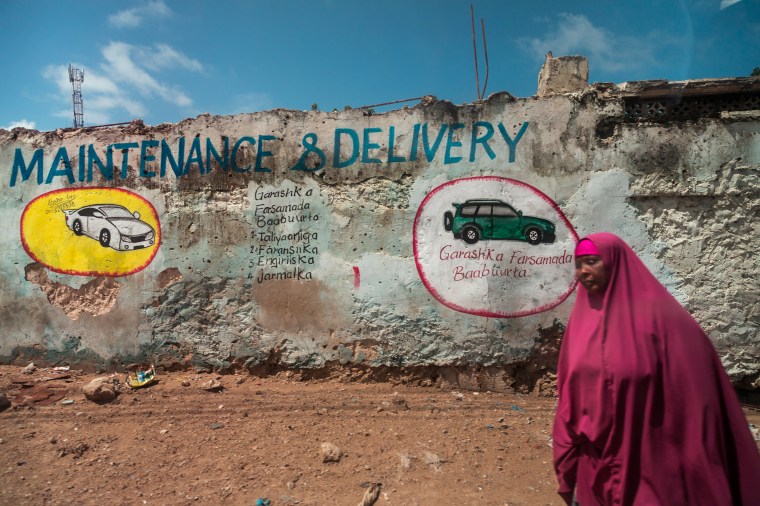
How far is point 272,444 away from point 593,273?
2411 mm

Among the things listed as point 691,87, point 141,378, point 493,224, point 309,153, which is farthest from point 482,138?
point 141,378

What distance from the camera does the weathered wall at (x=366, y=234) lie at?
145 inches

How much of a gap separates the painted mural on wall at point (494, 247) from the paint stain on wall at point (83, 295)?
9.59 feet

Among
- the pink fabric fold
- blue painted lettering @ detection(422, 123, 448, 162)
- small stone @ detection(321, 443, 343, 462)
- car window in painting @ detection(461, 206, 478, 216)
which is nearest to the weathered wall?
blue painted lettering @ detection(422, 123, 448, 162)

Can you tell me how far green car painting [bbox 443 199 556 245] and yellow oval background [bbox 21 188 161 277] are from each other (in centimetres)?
274

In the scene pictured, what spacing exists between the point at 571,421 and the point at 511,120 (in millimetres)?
2725

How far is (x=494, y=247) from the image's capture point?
3863 mm

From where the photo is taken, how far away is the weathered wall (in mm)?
3680

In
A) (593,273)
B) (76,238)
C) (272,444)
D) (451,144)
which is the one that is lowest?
(272,444)

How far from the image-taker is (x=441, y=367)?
3.98m

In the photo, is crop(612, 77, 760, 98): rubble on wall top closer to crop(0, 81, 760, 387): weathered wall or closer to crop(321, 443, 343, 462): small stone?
crop(0, 81, 760, 387): weathered wall

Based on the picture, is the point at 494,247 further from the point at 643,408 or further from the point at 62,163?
the point at 62,163

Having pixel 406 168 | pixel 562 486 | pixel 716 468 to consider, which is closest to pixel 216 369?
pixel 406 168

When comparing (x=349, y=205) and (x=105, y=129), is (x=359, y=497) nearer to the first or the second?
(x=349, y=205)
